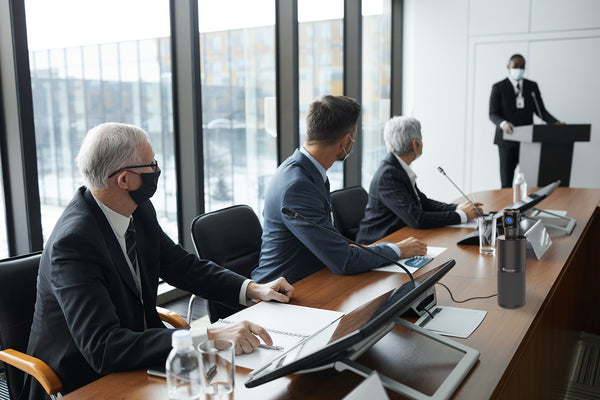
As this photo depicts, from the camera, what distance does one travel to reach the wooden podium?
4625 millimetres

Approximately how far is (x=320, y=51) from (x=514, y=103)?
6.82ft

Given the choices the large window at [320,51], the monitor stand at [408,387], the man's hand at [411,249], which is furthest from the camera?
the large window at [320,51]

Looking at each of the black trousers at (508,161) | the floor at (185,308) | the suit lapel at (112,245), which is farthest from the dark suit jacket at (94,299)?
the black trousers at (508,161)

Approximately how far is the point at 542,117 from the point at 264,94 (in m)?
3.00

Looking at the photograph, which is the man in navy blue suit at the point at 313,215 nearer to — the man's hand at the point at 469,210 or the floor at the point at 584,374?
the man's hand at the point at 469,210

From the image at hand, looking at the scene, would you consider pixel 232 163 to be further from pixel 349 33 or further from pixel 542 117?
pixel 542 117

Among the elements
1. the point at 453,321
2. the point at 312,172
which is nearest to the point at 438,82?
the point at 312,172

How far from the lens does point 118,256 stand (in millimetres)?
1545

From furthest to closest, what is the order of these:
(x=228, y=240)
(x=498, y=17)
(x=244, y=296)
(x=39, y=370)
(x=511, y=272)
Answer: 1. (x=498, y=17)
2. (x=228, y=240)
3. (x=244, y=296)
4. (x=511, y=272)
5. (x=39, y=370)

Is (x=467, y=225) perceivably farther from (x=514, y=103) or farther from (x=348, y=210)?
(x=514, y=103)

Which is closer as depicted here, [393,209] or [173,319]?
[173,319]

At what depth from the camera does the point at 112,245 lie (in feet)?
5.06

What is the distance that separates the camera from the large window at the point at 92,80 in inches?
121

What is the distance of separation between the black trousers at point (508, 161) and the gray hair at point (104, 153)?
4990 mm
